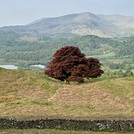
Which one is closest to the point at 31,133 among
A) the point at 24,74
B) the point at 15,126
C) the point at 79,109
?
the point at 15,126

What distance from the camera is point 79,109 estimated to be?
113 feet

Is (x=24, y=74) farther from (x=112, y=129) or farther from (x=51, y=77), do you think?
(x=112, y=129)

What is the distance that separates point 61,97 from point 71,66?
11946 mm

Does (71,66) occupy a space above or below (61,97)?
above

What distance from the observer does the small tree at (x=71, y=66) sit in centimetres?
4971

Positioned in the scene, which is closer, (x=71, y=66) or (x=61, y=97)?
(x=61, y=97)

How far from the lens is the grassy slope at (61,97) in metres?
Result: 33.5

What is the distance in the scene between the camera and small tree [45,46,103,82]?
163ft

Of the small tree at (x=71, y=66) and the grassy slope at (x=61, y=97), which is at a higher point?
the small tree at (x=71, y=66)

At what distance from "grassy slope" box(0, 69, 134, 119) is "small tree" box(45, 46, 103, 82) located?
4.11 meters

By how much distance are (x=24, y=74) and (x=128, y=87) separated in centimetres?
1631

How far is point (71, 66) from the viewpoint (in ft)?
166

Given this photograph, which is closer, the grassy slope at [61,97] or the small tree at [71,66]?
the grassy slope at [61,97]

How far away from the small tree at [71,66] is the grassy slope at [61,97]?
411 cm
